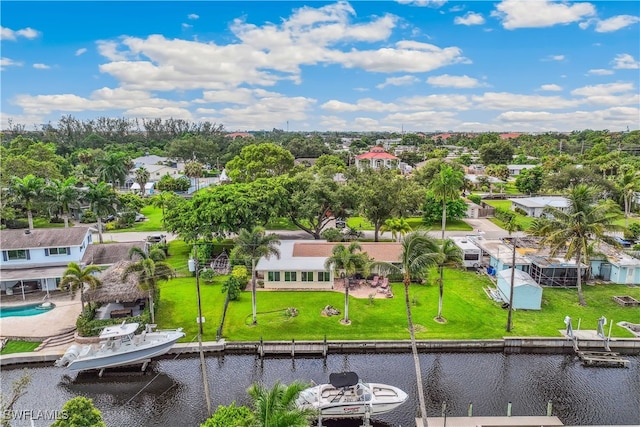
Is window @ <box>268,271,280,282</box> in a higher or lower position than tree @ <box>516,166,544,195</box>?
lower

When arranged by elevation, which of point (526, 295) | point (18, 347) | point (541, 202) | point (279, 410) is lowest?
point (18, 347)

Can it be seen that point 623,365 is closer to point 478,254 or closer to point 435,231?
point 478,254

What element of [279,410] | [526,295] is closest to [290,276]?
[526,295]

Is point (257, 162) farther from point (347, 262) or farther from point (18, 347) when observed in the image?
point (18, 347)

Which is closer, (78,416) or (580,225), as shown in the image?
(78,416)

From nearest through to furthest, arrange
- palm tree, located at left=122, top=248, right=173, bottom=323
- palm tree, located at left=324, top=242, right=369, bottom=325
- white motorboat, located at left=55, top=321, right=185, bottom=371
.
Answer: white motorboat, located at left=55, top=321, right=185, bottom=371 < palm tree, located at left=122, top=248, right=173, bottom=323 < palm tree, located at left=324, top=242, right=369, bottom=325

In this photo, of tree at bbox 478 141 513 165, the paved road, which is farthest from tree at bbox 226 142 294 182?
tree at bbox 478 141 513 165

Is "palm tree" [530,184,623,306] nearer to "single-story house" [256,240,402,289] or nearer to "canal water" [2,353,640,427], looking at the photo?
"canal water" [2,353,640,427]
